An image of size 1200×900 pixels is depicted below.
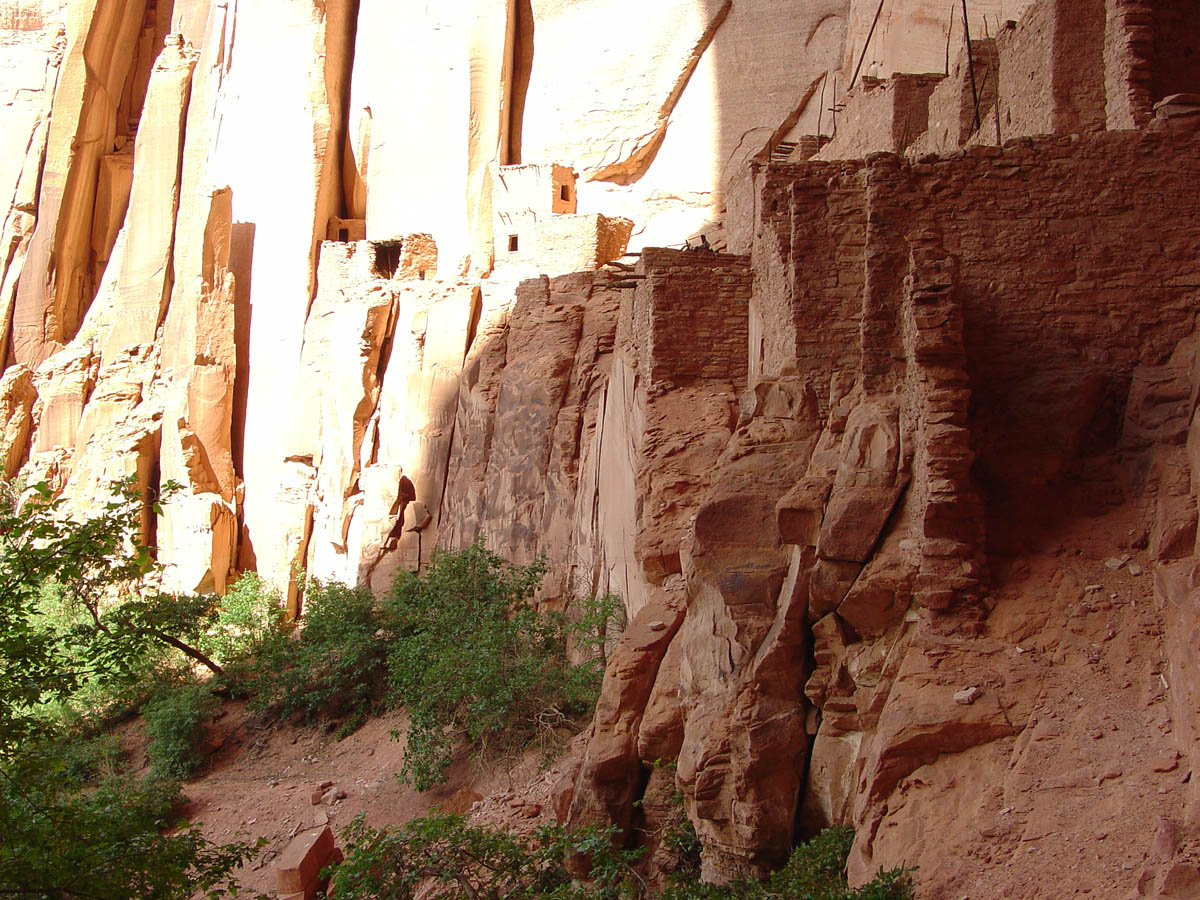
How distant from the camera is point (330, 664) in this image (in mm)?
17203

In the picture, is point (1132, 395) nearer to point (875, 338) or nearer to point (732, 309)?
point (875, 338)

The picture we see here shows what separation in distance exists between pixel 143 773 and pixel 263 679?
2.00m

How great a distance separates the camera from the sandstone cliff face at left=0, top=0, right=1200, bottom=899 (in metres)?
6.89

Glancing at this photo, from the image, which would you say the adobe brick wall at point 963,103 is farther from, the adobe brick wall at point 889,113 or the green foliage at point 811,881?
the green foliage at point 811,881

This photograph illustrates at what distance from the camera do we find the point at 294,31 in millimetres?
25609

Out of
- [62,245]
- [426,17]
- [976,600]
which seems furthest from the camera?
[62,245]

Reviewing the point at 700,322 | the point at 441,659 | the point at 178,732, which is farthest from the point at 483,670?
the point at 178,732

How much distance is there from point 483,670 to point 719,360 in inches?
166

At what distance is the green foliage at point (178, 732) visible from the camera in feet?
52.9

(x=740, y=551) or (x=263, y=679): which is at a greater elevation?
(x=740, y=551)

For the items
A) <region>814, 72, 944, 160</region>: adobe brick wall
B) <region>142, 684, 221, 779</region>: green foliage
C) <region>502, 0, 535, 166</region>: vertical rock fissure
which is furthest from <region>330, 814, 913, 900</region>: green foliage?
<region>502, 0, 535, 166</region>: vertical rock fissure

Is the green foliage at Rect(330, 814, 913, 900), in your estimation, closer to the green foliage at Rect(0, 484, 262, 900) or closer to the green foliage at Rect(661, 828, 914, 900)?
the green foliage at Rect(661, 828, 914, 900)

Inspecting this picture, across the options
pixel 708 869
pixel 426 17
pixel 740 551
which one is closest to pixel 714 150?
pixel 426 17

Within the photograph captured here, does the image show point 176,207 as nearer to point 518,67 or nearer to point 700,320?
point 518,67
